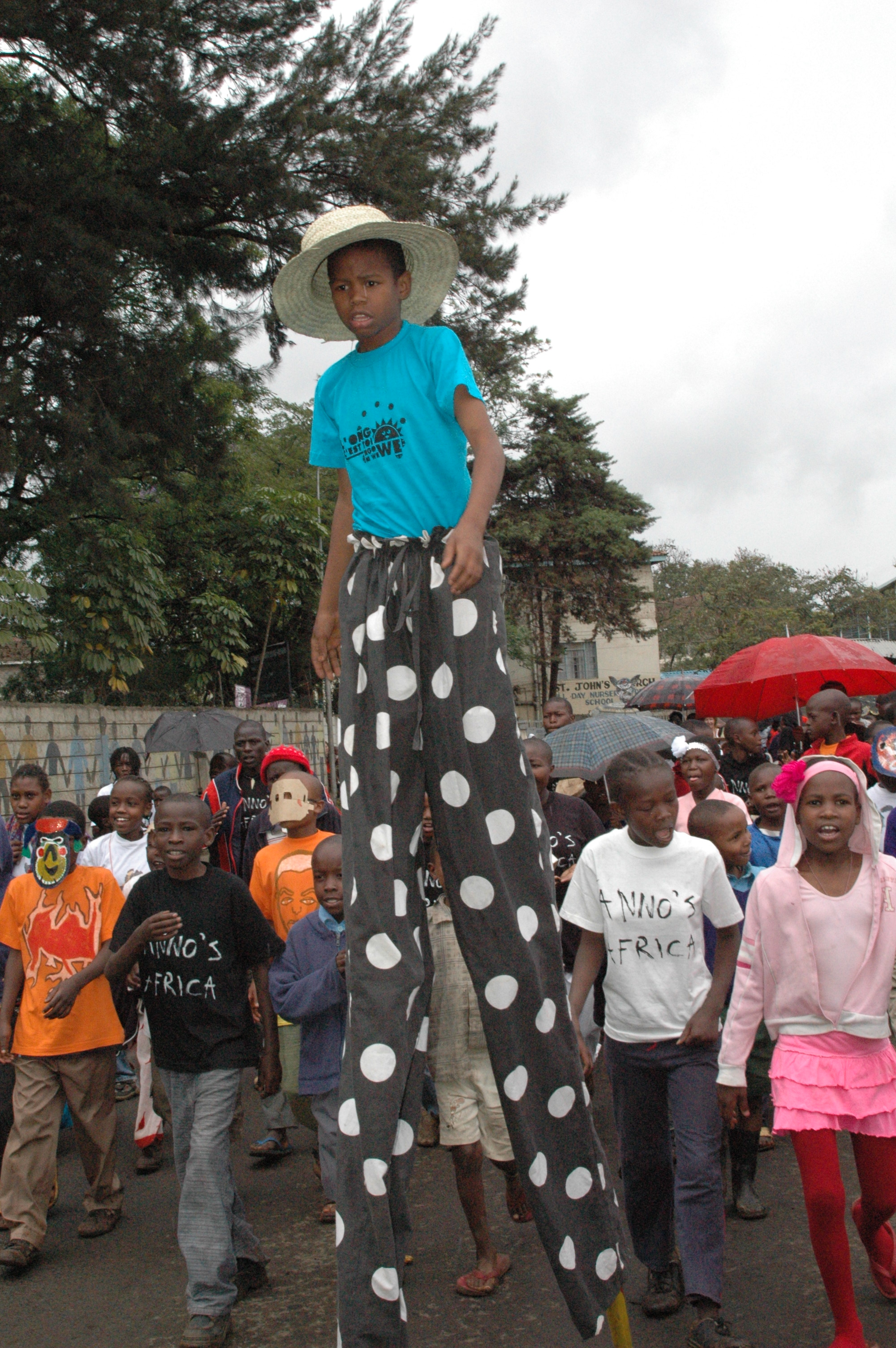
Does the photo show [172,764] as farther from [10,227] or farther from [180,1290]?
[180,1290]

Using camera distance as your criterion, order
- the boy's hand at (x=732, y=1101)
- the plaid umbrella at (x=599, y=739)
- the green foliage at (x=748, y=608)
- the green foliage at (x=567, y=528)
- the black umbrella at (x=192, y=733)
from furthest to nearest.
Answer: the green foliage at (x=748, y=608)
the green foliage at (x=567, y=528)
the black umbrella at (x=192, y=733)
the plaid umbrella at (x=599, y=739)
the boy's hand at (x=732, y=1101)

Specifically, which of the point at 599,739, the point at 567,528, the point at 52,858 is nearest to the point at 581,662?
the point at 567,528

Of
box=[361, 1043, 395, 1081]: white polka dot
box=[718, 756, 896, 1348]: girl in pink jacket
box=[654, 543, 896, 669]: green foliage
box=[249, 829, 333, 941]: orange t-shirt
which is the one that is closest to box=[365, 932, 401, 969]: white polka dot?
box=[361, 1043, 395, 1081]: white polka dot

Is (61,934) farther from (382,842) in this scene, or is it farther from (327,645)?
(382,842)

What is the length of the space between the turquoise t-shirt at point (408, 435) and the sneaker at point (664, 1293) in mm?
2300

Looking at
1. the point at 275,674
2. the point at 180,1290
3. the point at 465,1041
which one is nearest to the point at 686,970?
the point at 465,1041

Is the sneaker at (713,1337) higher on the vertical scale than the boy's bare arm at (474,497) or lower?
lower

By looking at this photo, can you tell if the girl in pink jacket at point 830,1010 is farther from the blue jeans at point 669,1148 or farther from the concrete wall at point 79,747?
the concrete wall at point 79,747

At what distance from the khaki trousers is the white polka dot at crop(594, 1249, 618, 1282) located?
234 centimetres

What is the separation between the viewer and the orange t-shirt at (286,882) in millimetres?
5379

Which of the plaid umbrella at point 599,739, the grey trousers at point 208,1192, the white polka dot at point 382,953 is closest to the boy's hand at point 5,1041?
the grey trousers at point 208,1192

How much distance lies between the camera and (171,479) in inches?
488

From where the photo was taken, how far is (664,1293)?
341 cm

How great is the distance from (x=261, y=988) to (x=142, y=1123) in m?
1.79
